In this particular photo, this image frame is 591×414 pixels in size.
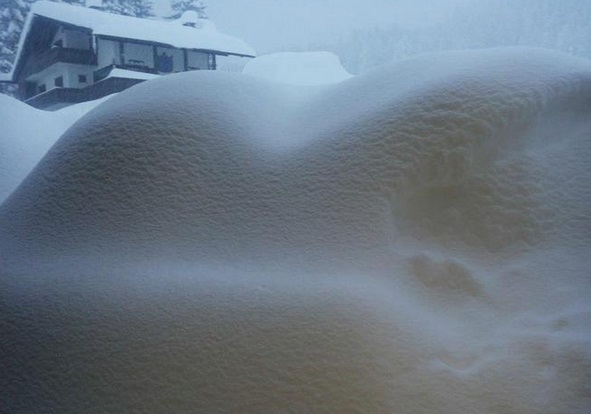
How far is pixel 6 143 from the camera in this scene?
2301 millimetres

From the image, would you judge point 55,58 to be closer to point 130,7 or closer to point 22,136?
point 130,7

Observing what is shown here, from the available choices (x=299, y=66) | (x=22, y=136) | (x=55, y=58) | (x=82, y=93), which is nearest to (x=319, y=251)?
(x=22, y=136)

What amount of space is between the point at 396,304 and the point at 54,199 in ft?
3.73

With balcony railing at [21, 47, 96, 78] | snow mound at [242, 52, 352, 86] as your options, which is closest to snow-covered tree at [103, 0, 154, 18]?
balcony railing at [21, 47, 96, 78]

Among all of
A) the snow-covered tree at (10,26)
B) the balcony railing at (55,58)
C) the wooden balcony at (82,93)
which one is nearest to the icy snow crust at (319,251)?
the wooden balcony at (82,93)

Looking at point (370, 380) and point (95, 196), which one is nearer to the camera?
point (370, 380)

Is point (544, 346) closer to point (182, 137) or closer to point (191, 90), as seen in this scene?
point (182, 137)

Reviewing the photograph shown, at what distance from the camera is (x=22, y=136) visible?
2410mm

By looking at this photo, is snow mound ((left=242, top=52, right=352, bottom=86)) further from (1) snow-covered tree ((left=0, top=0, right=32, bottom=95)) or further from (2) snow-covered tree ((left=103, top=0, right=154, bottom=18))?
(1) snow-covered tree ((left=0, top=0, right=32, bottom=95))

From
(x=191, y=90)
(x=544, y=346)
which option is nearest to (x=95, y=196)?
(x=191, y=90)

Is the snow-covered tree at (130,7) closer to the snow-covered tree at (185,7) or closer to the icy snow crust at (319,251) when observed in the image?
the snow-covered tree at (185,7)

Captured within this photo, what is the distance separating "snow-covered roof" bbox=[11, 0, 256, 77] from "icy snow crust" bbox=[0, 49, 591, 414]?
2924 mm

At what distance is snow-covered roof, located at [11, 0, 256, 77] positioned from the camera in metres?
4.18

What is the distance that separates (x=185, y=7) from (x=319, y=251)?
5016 mm
